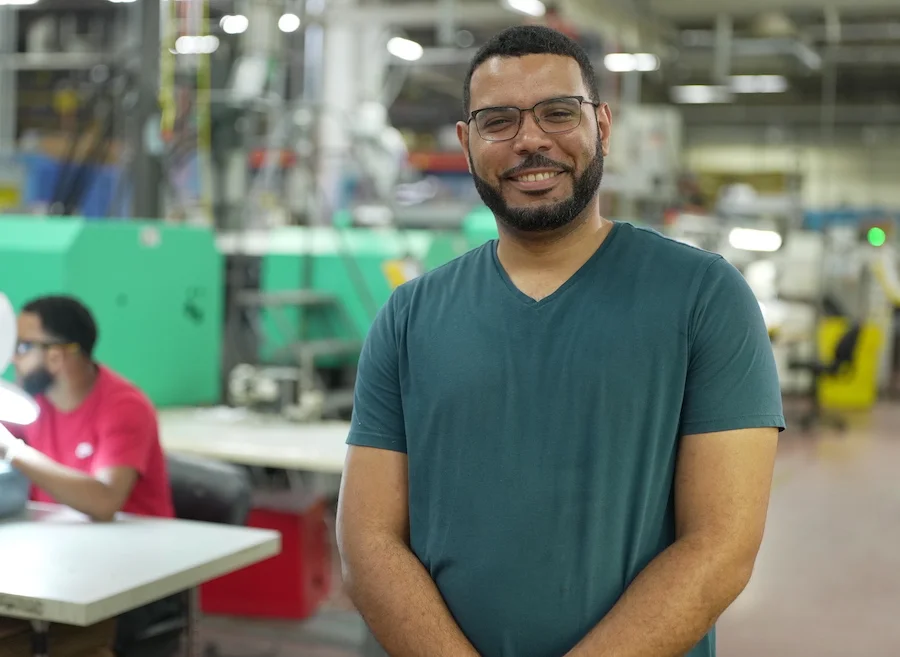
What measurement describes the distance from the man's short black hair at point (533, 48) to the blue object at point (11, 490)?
1470mm

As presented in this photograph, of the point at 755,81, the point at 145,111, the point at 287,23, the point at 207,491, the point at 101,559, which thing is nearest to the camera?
the point at 101,559

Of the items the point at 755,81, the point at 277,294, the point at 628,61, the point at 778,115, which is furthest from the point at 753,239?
the point at 778,115

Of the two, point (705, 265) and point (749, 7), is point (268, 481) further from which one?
point (749, 7)

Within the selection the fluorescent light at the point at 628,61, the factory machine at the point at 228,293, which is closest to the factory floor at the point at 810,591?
the factory machine at the point at 228,293

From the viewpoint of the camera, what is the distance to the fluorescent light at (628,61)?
10.9m

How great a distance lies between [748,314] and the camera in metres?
1.38

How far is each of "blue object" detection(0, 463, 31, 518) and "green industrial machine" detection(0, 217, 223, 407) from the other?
1276mm

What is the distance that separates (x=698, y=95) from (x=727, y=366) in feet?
56.0

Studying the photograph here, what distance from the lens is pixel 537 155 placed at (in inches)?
55.7

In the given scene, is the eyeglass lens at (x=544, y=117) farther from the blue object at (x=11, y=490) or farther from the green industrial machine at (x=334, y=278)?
the green industrial machine at (x=334, y=278)

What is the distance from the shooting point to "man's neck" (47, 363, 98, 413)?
2.56 m

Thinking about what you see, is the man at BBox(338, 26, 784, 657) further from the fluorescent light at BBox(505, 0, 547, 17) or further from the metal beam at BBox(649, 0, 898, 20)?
the metal beam at BBox(649, 0, 898, 20)

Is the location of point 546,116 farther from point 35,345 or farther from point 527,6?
point 527,6

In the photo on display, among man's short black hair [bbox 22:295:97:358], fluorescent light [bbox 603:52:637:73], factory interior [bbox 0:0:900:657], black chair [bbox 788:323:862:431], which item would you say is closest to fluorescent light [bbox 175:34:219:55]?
factory interior [bbox 0:0:900:657]
